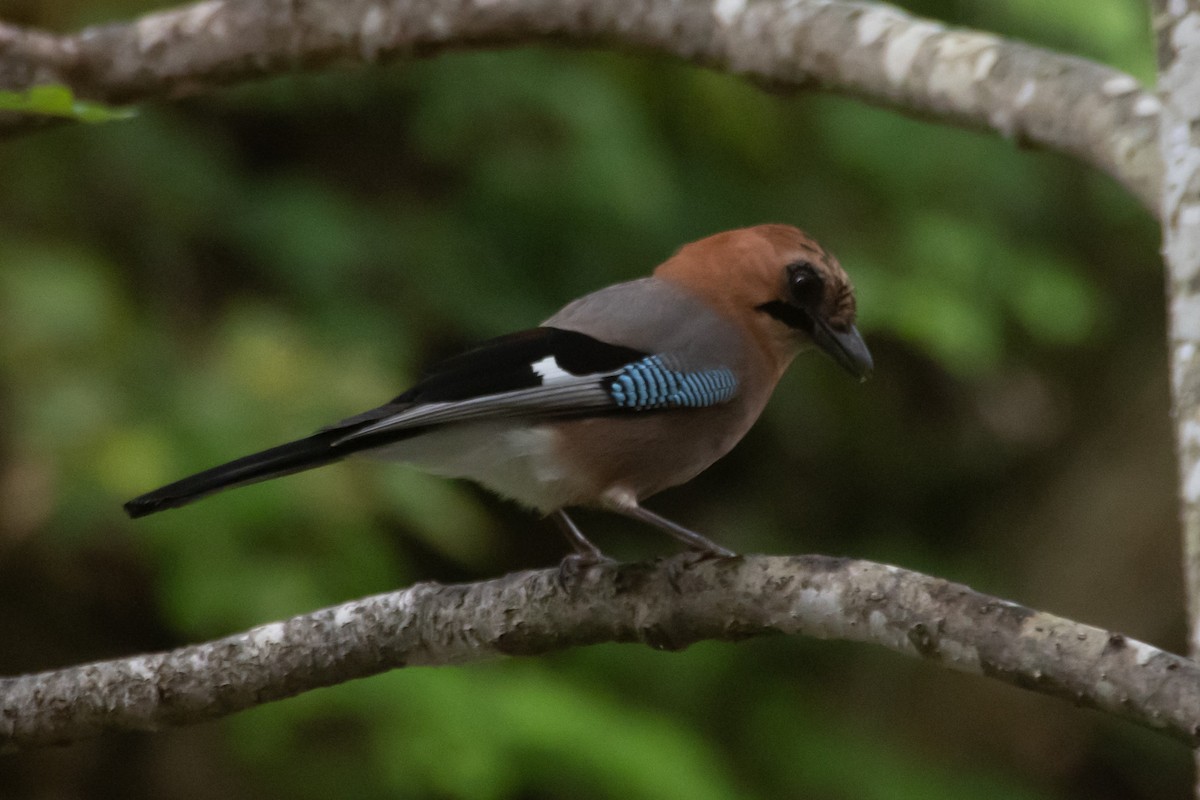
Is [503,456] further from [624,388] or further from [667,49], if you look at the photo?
[667,49]

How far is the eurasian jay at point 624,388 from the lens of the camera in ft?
9.10

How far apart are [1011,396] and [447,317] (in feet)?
8.85

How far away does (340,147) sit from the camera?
17.3ft

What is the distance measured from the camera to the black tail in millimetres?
2365

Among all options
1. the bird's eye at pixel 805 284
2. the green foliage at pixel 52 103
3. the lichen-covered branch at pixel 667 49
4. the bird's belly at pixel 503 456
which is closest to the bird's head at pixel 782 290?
the bird's eye at pixel 805 284

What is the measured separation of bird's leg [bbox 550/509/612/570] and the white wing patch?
33 cm

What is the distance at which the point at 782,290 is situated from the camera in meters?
3.07

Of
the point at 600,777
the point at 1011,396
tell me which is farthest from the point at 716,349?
the point at 1011,396

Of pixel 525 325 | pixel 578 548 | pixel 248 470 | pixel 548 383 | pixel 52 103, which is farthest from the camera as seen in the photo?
pixel 525 325

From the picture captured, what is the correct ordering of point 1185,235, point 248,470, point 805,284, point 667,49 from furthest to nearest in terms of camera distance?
point 667,49, point 805,284, point 248,470, point 1185,235

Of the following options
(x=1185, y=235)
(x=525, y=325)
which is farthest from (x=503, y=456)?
(x=525, y=325)

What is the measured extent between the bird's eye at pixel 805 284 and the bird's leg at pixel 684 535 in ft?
1.96

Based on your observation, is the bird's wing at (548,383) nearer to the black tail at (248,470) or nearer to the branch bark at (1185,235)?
the black tail at (248,470)

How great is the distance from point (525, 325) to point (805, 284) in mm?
1710
